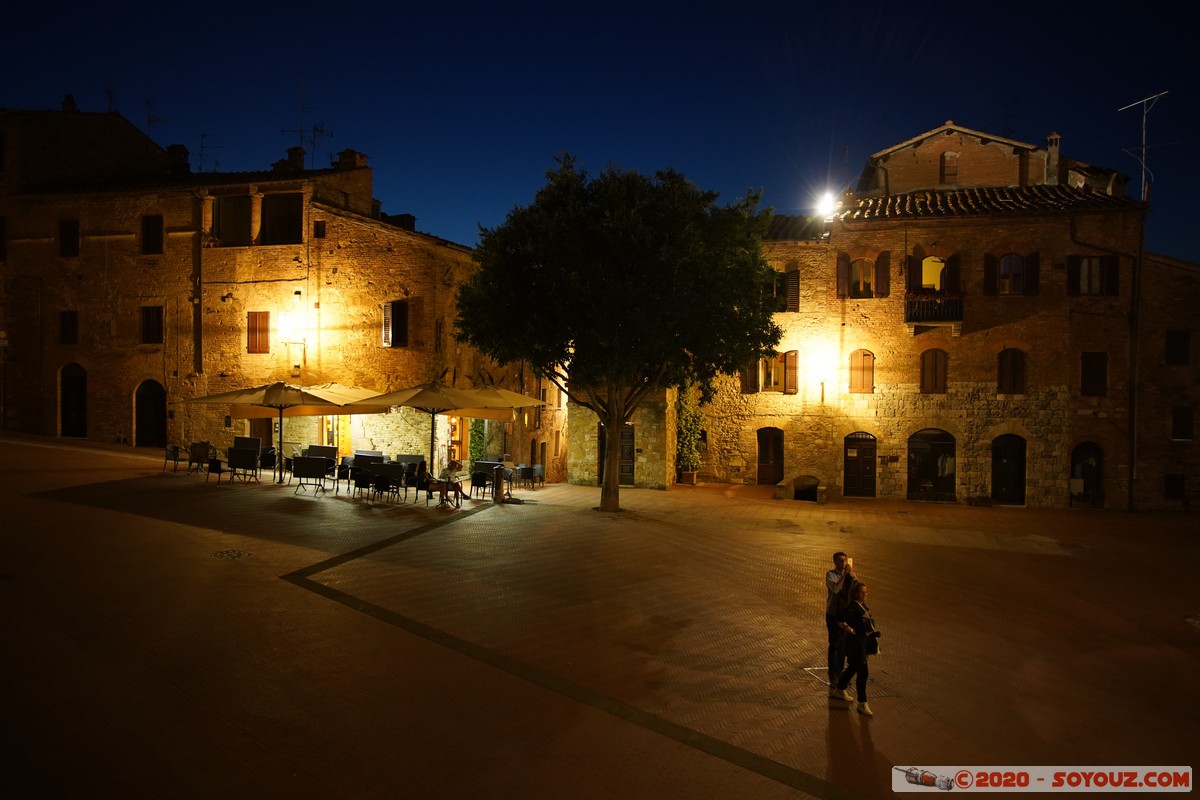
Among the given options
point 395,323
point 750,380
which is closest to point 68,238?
point 395,323

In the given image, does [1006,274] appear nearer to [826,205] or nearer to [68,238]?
[826,205]

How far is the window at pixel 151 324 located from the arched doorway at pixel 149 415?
1.61 m

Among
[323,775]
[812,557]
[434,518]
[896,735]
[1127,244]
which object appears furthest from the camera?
[1127,244]

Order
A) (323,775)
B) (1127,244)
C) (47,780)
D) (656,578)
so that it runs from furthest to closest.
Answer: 1. (1127,244)
2. (656,578)
3. (323,775)
4. (47,780)

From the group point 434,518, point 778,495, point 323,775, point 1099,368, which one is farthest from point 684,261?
point 1099,368

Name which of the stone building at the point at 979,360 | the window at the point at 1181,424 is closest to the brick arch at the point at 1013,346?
the stone building at the point at 979,360

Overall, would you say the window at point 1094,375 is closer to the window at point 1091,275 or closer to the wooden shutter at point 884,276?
the window at point 1091,275

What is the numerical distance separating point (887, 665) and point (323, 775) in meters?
6.85

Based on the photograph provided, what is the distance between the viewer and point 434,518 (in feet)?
55.0

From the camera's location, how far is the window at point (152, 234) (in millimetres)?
25984

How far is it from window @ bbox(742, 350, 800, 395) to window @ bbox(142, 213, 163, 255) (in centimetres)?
2314

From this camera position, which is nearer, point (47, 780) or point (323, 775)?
point (47, 780)

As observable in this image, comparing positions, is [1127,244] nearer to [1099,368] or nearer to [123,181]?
[1099,368]

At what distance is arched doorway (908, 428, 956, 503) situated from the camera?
2616 centimetres
